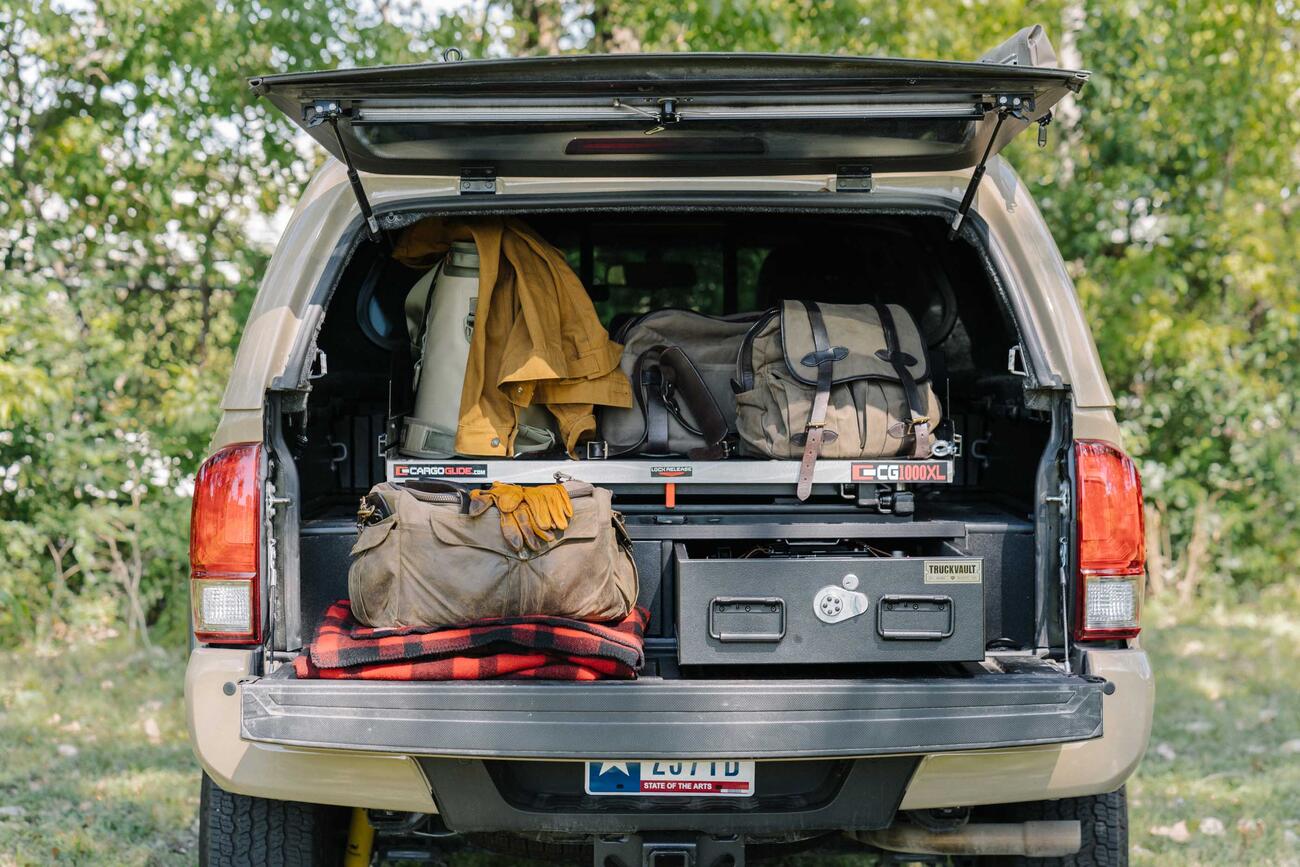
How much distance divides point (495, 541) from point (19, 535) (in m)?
4.53

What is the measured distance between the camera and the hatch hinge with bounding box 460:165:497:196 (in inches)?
109

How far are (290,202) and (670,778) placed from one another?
214 inches

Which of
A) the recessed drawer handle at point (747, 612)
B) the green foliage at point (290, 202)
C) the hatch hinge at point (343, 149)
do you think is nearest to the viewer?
the hatch hinge at point (343, 149)

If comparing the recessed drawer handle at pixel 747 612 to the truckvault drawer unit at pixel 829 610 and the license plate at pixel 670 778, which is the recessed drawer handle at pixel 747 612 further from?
the license plate at pixel 670 778

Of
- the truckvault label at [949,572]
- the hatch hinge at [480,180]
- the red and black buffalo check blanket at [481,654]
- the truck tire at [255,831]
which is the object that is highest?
the hatch hinge at [480,180]

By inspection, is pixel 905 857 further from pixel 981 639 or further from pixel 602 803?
pixel 602 803

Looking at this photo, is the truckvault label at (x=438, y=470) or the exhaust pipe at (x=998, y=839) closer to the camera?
the exhaust pipe at (x=998, y=839)

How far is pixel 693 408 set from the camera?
3.33 m

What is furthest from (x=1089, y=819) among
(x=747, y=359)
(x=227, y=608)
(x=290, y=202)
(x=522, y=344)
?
(x=290, y=202)

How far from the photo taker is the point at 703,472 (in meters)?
3.07

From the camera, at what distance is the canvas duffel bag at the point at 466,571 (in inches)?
99.5

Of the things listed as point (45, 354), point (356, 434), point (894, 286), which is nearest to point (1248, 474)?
point (894, 286)

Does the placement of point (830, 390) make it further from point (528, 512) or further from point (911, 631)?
point (528, 512)

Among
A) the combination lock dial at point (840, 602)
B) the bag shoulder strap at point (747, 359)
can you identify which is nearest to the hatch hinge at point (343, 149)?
the bag shoulder strap at point (747, 359)
